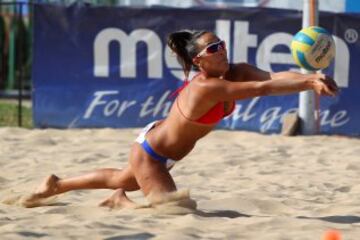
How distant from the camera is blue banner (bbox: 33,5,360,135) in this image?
35.2 feet

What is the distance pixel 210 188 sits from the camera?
6816 millimetres

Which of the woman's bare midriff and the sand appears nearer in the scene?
the sand

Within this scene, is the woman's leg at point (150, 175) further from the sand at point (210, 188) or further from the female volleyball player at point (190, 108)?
the sand at point (210, 188)

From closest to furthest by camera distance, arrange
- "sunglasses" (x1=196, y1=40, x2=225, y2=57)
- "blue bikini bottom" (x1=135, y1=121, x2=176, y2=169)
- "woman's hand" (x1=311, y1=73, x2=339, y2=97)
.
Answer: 1. "woman's hand" (x1=311, y1=73, x2=339, y2=97)
2. "sunglasses" (x1=196, y1=40, x2=225, y2=57)
3. "blue bikini bottom" (x1=135, y1=121, x2=176, y2=169)

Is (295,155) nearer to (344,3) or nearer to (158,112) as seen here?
(158,112)

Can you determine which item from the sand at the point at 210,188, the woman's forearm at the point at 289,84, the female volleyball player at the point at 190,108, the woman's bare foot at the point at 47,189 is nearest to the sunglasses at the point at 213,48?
the female volleyball player at the point at 190,108

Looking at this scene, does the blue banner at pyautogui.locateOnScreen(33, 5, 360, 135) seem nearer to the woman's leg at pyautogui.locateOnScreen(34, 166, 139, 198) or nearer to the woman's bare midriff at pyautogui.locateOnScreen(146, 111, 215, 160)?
the woman's leg at pyautogui.locateOnScreen(34, 166, 139, 198)

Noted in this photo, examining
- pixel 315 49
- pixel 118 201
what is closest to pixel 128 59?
pixel 118 201

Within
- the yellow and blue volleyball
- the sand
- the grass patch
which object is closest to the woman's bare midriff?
the sand

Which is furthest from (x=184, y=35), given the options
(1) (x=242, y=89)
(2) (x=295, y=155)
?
(2) (x=295, y=155)

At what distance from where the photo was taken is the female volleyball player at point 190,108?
16.9 ft

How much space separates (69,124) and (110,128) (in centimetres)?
56

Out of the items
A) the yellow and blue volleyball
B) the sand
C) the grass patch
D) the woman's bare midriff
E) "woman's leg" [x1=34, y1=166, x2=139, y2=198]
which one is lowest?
the grass patch

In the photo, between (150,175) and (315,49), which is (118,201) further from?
(315,49)
